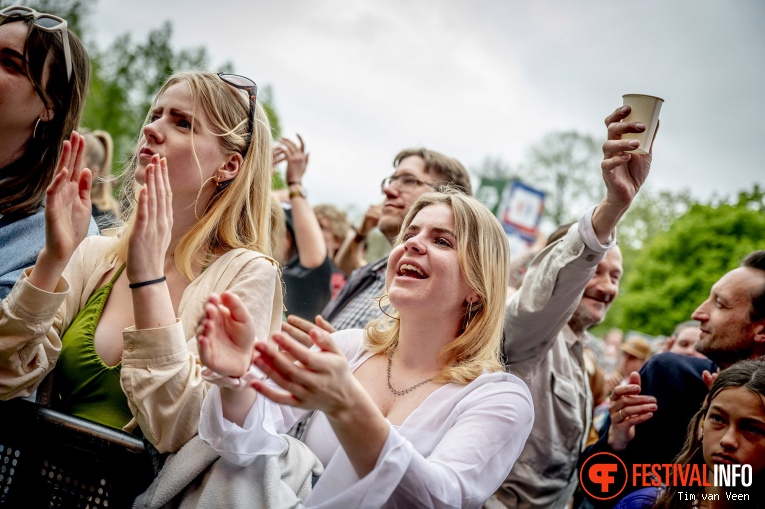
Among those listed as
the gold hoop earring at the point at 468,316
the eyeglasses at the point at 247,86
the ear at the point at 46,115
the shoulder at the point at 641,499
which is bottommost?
the shoulder at the point at 641,499

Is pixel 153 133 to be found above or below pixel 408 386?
above

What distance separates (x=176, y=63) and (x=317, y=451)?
3354 centimetres

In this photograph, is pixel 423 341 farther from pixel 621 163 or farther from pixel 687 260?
pixel 687 260

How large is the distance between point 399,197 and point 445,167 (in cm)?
35

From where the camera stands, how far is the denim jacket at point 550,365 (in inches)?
102

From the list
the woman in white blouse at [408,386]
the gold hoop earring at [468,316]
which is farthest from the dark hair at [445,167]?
the gold hoop earring at [468,316]

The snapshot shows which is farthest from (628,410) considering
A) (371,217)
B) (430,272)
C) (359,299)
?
(371,217)

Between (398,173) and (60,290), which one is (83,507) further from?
(398,173)

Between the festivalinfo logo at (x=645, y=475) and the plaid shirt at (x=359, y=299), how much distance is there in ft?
4.32

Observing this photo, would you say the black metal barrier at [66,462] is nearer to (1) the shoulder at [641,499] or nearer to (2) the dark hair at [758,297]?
(1) the shoulder at [641,499]

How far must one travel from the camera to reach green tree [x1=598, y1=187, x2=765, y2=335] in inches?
1080

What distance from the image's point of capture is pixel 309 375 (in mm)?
1371

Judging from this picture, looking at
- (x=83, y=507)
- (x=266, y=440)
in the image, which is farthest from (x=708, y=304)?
(x=83, y=507)

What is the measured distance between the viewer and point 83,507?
1.61 metres
